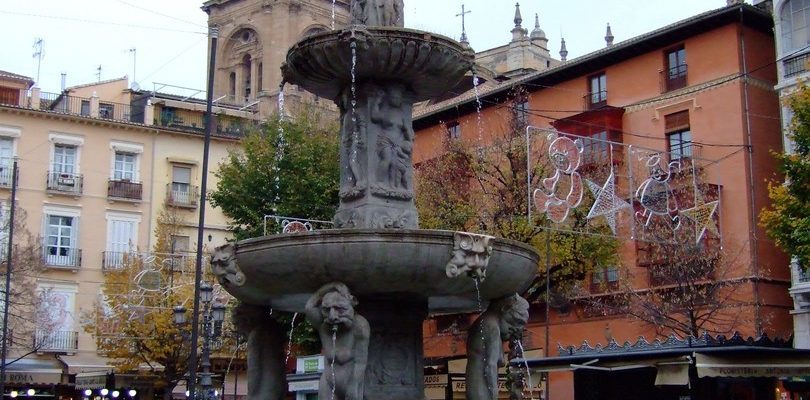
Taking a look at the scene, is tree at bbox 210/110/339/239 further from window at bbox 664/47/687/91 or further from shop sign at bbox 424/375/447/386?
window at bbox 664/47/687/91

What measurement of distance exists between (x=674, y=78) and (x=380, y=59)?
88.1 feet

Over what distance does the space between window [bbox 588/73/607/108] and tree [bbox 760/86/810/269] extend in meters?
16.3

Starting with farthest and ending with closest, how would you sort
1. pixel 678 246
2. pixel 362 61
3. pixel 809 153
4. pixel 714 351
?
pixel 678 246 → pixel 809 153 → pixel 714 351 → pixel 362 61

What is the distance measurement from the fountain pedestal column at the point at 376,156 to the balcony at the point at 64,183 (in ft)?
115

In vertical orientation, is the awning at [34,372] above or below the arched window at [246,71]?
below

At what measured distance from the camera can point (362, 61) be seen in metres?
11.7

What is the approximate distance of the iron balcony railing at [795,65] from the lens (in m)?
32.3

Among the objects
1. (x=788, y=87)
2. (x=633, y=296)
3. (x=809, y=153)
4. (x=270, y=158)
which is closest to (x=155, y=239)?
(x=270, y=158)

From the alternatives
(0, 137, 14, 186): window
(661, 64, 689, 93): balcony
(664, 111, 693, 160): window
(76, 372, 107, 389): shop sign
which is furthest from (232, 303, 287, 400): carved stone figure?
(0, 137, 14, 186): window

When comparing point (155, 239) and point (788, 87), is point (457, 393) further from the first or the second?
point (155, 239)

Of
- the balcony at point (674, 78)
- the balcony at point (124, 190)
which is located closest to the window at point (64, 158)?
the balcony at point (124, 190)

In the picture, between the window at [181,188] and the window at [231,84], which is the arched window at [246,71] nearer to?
the window at [231,84]

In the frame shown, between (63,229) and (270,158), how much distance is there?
A: 14.8 metres

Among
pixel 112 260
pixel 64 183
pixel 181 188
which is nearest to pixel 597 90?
pixel 181 188
